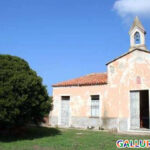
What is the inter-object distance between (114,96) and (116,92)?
12.4 inches

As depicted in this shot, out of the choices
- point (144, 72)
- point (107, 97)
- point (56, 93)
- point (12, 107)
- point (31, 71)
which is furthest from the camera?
point (56, 93)

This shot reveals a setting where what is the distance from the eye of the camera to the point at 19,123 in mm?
13180

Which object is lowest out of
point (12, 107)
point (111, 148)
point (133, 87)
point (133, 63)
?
point (111, 148)

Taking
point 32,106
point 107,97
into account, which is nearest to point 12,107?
point 32,106

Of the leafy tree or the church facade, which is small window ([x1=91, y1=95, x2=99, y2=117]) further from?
the leafy tree

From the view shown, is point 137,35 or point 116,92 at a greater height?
point 137,35

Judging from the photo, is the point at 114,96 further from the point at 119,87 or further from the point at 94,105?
the point at 94,105

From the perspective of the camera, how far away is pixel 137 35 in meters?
18.6

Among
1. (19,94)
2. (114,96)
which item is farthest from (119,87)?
(19,94)

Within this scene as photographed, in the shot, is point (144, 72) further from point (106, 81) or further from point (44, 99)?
point (44, 99)

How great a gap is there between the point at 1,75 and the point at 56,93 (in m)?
8.98

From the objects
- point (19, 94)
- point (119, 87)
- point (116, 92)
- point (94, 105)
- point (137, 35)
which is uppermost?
point (137, 35)

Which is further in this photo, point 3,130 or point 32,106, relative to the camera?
point 3,130

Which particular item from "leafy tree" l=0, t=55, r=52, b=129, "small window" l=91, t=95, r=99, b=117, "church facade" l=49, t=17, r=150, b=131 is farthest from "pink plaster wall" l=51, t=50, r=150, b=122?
"leafy tree" l=0, t=55, r=52, b=129
